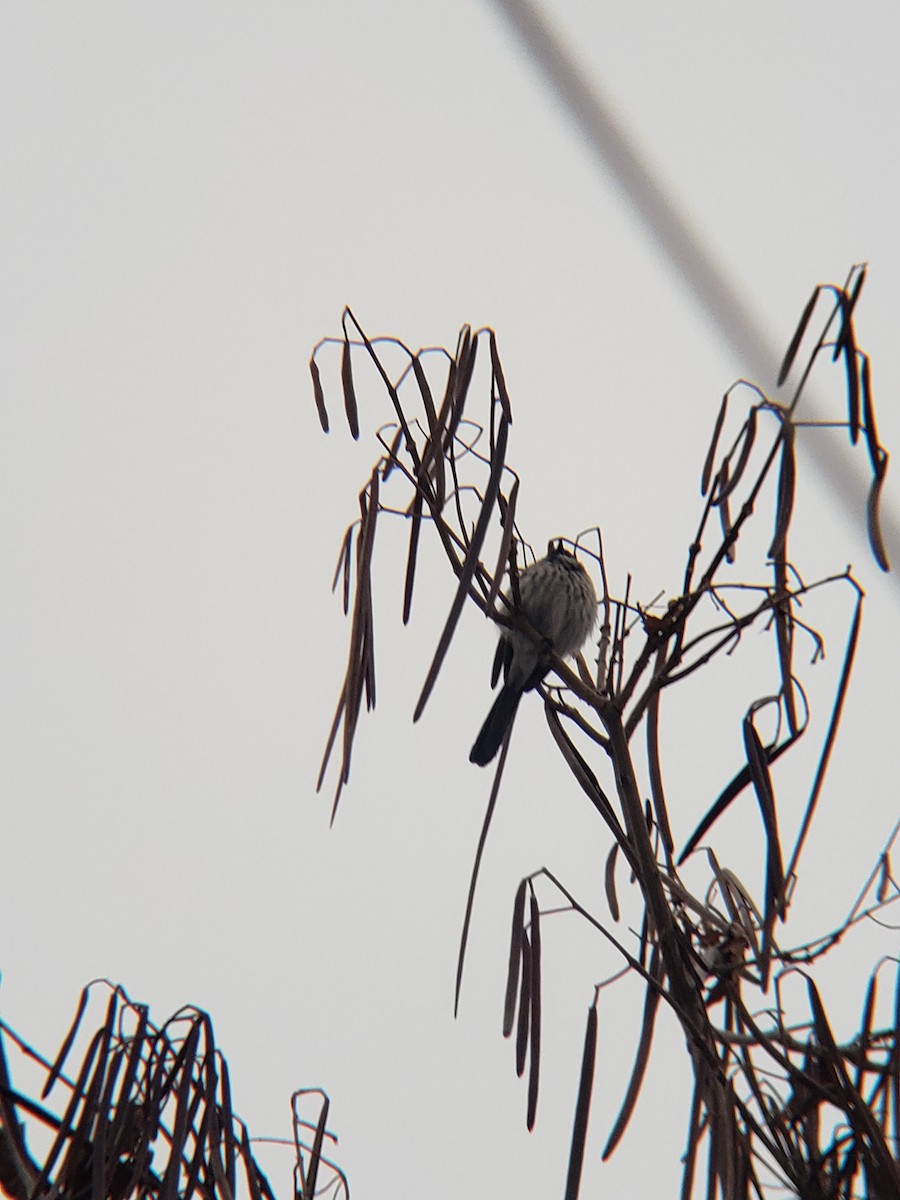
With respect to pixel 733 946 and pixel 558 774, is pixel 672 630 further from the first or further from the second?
pixel 558 774

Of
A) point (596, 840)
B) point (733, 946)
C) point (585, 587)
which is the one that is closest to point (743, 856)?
point (596, 840)

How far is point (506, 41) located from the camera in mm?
2928

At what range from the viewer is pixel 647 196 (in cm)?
281

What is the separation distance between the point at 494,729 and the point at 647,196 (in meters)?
1.34

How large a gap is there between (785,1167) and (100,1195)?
50cm

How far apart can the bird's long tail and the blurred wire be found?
0.88 m

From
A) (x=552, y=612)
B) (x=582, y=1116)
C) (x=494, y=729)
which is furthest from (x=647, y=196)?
(x=582, y=1116)

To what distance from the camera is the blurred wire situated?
2576 millimetres

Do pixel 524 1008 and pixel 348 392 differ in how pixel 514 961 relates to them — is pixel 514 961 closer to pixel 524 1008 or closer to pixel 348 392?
pixel 524 1008

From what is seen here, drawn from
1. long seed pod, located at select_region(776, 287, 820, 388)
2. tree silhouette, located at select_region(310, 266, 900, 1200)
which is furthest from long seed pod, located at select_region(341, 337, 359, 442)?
long seed pod, located at select_region(776, 287, 820, 388)

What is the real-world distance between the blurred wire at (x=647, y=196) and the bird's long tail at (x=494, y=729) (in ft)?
2.89

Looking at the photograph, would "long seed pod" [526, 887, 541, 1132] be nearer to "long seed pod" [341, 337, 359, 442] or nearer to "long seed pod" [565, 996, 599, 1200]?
"long seed pod" [565, 996, 599, 1200]

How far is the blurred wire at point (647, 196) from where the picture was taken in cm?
258

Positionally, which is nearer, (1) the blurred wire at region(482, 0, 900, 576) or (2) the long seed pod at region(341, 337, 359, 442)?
(2) the long seed pod at region(341, 337, 359, 442)
